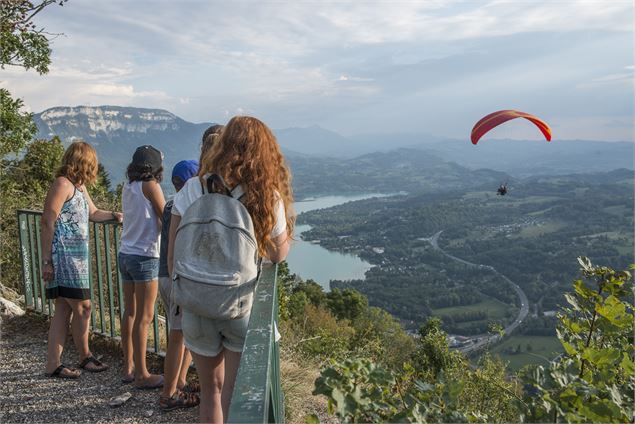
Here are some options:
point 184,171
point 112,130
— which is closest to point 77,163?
point 184,171

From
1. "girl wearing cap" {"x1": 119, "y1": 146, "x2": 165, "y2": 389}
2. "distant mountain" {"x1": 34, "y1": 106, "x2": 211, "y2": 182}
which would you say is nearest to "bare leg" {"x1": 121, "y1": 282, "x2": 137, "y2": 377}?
"girl wearing cap" {"x1": 119, "y1": 146, "x2": 165, "y2": 389}

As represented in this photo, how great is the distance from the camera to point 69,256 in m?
3.41

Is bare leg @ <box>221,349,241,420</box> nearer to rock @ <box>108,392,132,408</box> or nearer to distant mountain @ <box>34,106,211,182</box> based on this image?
rock @ <box>108,392,132,408</box>

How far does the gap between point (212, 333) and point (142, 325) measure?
1372 mm

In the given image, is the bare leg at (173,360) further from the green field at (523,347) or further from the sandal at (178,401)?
the green field at (523,347)

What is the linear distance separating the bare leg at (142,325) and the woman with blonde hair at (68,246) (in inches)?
20.6

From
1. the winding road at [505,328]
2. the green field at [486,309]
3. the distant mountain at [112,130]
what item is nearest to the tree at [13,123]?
the winding road at [505,328]

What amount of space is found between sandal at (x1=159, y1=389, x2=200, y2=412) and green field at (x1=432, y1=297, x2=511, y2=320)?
53.2 metres

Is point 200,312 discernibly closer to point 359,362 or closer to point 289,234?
point 289,234

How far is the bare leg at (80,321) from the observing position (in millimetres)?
3467

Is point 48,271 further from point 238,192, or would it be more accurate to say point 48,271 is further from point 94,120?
point 94,120

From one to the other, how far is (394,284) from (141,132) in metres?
158

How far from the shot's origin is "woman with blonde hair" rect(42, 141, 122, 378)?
331 centimetres

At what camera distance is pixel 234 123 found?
6.73 ft
